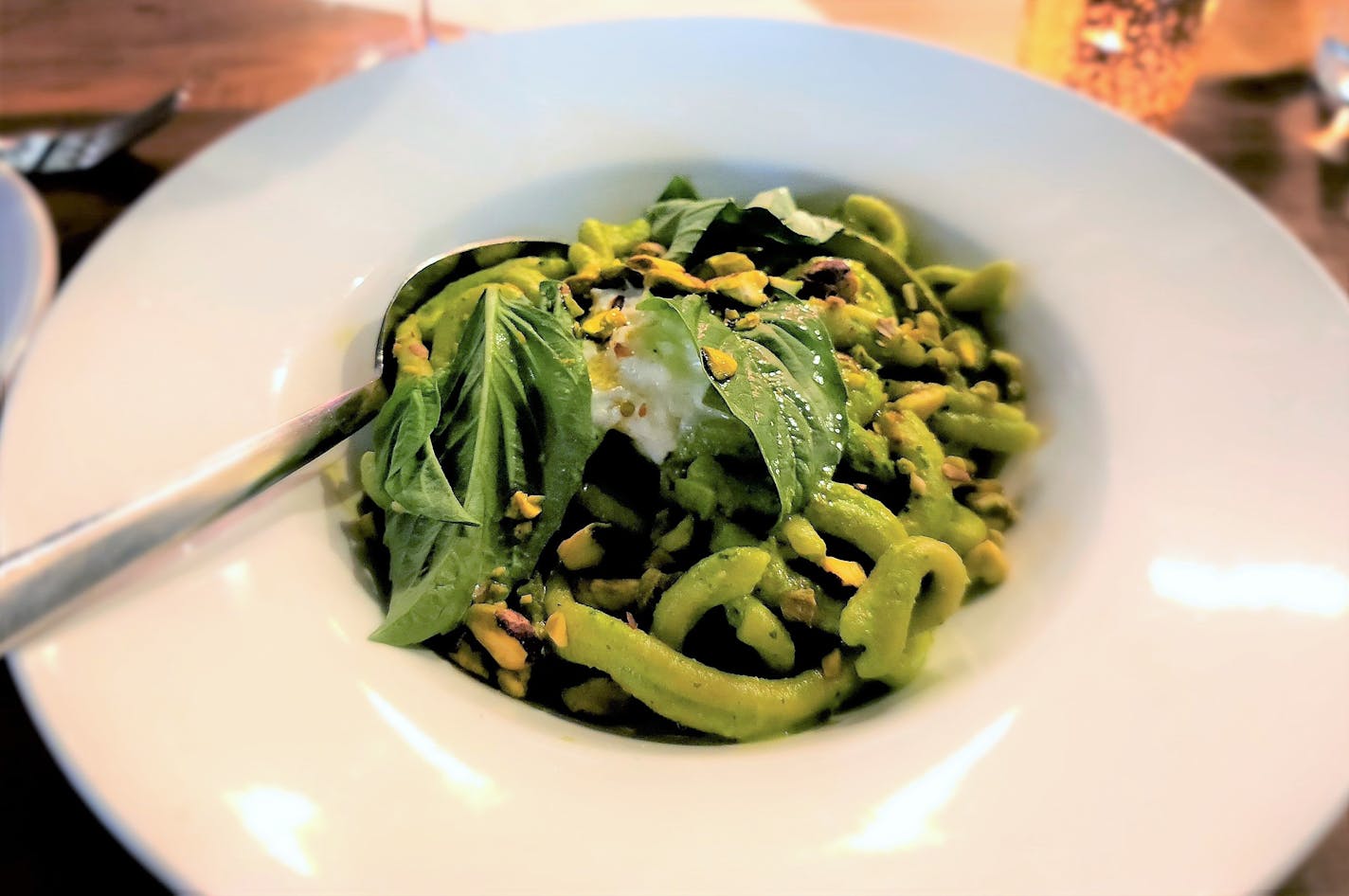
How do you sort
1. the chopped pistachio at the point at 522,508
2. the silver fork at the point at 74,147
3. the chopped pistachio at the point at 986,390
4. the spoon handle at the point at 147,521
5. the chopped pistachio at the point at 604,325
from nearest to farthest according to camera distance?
the spoon handle at the point at 147,521
the chopped pistachio at the point at 522,508
the chopped pistachio at the point at 604,325
the chopped pistachio at the point at 986,390
the silver fork at the point at 74,147

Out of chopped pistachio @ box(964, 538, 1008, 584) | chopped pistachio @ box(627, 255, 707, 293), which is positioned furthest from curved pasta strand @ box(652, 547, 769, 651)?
chopped pistachio @ box(627, 255, 707, 293)

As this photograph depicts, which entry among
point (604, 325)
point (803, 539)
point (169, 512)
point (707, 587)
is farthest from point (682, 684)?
point (169, 512)

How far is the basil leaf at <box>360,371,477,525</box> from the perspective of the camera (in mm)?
1191

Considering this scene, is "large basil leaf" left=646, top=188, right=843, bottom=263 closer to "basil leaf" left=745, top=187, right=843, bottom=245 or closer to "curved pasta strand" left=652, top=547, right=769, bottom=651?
"basil leaf" left=745, top=187, right=843, bottom=245

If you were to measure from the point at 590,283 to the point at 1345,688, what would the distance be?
110 centimetres

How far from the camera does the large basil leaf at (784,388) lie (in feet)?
4.03

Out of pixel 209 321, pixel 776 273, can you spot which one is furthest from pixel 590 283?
pixel 209 321

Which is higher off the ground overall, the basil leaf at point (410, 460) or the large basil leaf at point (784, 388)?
the large basil leaf at point (784, 388)

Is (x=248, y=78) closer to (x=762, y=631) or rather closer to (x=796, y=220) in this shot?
(x=796, y=220)

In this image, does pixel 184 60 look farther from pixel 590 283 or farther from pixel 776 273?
pixel 776 273

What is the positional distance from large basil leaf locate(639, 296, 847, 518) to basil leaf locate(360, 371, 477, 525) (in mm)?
325

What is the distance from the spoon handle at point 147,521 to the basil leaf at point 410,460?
0.28 feet

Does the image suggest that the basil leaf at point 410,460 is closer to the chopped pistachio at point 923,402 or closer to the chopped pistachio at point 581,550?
the chopped pistachio at point 581,550

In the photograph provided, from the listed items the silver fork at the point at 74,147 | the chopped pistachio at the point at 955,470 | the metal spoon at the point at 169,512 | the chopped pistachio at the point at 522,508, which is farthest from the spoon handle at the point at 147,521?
the silver fork at the point at 74,147
